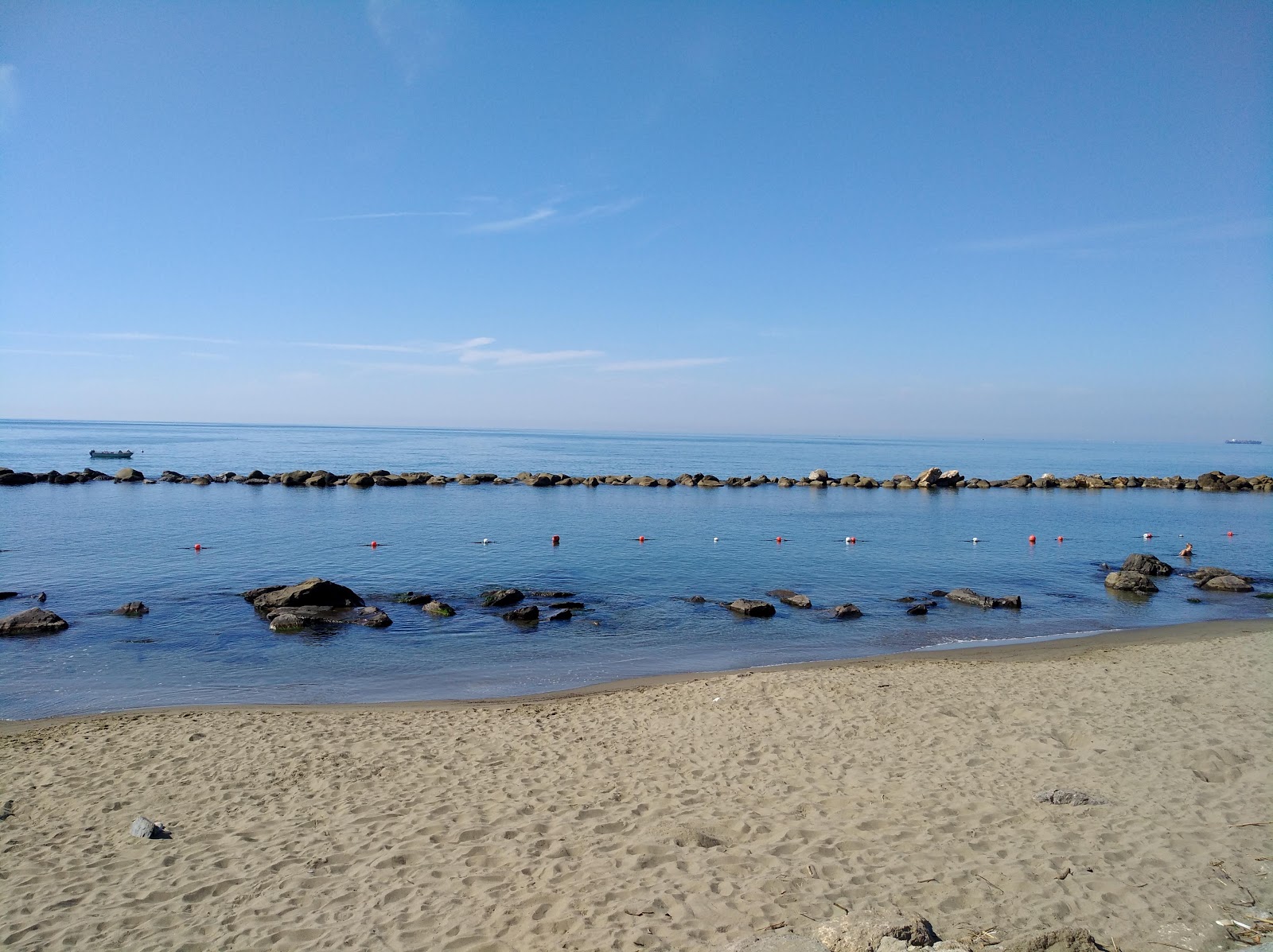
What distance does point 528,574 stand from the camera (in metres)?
28.4

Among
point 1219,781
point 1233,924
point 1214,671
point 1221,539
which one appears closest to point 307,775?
point 1233,924

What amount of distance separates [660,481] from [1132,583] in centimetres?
4700

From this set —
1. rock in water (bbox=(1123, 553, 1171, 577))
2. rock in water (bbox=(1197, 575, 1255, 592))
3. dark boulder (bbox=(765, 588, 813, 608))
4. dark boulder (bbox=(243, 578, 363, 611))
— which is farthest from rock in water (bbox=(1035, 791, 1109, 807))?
rock in water (bbox=(1123, 553, 1171, 577))

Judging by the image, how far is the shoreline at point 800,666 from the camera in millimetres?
13766

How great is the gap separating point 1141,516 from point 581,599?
1752 inches

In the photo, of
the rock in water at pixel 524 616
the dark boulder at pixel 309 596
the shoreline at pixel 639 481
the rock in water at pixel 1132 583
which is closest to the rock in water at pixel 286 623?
the dark boulder at pixel 309 596

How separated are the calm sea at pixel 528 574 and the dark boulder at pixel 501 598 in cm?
90

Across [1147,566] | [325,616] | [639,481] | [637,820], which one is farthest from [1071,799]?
[639,481]

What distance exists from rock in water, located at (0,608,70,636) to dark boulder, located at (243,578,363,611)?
4.78m

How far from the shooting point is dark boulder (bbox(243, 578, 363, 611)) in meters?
21.9

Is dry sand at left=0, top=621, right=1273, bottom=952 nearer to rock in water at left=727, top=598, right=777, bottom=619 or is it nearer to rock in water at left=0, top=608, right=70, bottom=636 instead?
rock in water at left=0, top=608, right=70, bottom=636

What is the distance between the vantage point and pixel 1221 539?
39781mm

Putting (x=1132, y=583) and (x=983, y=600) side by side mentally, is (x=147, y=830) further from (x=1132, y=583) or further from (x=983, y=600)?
(x=1132, y=583)

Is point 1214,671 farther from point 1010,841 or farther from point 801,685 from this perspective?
point 1010,841
